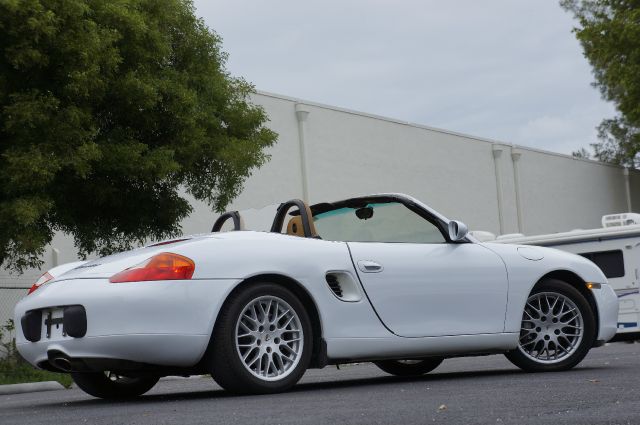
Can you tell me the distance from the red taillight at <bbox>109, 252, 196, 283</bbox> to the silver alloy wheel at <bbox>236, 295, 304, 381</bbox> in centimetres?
45

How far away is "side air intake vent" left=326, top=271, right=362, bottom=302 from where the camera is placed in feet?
24.5

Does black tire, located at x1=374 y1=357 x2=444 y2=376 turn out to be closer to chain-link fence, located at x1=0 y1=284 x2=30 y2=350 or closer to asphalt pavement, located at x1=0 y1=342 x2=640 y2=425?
asphalt pavement, located at x1=0 y1=342 x2=640 y2=425

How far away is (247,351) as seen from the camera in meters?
6.95

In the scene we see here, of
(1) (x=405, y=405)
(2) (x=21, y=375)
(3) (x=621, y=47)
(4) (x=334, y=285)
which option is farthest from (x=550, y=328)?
(3) (x=621, y=47)

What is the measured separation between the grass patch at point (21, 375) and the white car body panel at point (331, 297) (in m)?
7.67

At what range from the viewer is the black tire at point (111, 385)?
7766 mm

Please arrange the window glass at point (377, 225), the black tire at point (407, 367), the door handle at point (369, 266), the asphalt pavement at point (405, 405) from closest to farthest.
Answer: the asphalt pavement at point (405, 405) → the door handle at point (369, 266) → the window glass at point (377, 225) → the black tire at point (407, 367)

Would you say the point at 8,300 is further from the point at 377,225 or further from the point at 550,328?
the point at 550,328

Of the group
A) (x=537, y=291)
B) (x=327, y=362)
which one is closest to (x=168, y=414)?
(x=327, y=362)

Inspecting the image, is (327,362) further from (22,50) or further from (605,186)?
(605,186)

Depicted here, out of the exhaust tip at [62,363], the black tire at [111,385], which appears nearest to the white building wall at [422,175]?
the black tire at [111,385]

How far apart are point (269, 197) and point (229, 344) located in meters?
21.9

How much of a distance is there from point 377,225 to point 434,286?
78 centimetres

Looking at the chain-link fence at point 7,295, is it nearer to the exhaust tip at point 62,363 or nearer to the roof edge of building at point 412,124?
the roof edge of building at point 412,124
